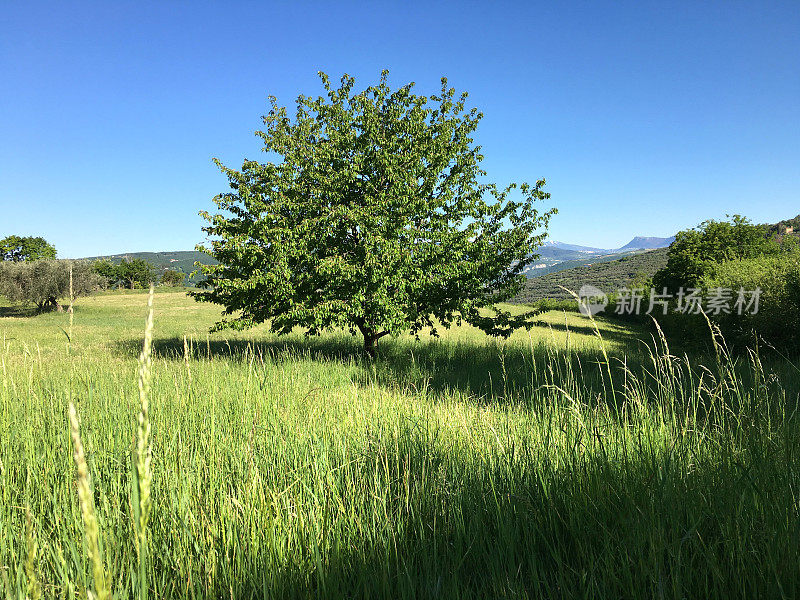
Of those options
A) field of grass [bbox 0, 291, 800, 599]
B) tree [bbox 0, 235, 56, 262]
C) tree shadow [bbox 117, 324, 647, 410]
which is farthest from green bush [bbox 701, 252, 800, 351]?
tree [bbox 0, 235, 56, 262]

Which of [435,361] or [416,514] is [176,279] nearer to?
[435,361]

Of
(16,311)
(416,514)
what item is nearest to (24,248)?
(16,311)

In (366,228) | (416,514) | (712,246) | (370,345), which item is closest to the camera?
(416,514)

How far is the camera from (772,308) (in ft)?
49.2

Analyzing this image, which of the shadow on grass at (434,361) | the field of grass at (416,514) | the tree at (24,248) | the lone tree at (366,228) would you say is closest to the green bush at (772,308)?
the shadow on grass at (434,361)

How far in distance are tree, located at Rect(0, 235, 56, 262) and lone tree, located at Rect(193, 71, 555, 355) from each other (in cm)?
8187

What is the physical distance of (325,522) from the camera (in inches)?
95.7

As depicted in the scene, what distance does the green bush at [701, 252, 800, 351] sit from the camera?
47.5 feet

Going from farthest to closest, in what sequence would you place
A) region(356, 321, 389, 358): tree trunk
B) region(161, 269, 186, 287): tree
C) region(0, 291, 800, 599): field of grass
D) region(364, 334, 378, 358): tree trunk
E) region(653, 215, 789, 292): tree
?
region(653, 215, 789, 292): tree
region(364, 334, 378, 358): tree trunk
region(356, 321, 389, 358): tree trunk
region(161, 269, 186, 287): tree
region(0, 291, 800, 599): field of grass

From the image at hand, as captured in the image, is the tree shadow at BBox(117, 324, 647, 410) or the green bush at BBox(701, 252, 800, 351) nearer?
the tree shadow at BBox(117, 324, 647, 410)

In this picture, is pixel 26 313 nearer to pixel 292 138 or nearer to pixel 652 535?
pixel 292 138

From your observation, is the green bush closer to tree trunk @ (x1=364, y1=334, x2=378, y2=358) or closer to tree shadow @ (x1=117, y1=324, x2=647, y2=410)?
tree shadow @ (x1=117, y1=324, x2=647, y2=410)

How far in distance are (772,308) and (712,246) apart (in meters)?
Answer: 23.6

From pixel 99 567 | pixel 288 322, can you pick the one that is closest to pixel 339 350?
pixel 288 322
